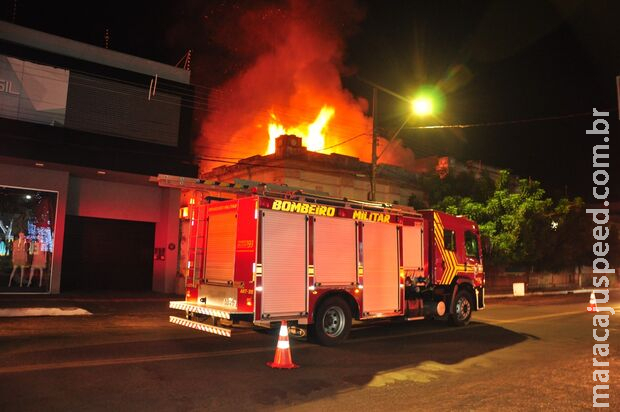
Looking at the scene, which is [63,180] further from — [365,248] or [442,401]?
[442,401]

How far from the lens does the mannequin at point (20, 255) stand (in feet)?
54.3

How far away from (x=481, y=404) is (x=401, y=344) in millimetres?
4325

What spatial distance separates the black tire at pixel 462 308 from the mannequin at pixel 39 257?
13590mm

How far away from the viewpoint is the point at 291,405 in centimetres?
564

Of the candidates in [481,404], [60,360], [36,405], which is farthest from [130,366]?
[481,404]

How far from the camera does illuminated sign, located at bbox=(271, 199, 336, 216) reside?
9102mm

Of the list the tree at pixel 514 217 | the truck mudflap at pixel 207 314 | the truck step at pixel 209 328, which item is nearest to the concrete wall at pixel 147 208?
the truck mudflap at pixel 207 314

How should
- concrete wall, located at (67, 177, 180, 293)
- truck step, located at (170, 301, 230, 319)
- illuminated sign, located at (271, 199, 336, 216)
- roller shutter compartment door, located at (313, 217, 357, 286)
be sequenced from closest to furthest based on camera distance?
1. truck step, located at (170, 301, 230, 319)
2. illuminated sign, located at (271, 199, 336, 216)
3. roller shutter compartment door, located at (313, 217, 357, 286)
4. concrete wall, located at (67, 177, 180, 293)

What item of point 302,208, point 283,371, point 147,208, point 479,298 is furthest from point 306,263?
point 147,208

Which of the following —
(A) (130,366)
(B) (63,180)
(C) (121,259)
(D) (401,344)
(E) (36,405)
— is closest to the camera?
(E) (36,405)

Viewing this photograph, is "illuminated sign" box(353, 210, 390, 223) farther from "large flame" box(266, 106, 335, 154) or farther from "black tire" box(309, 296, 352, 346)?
"large flame" box(266, 106, 335, 154)

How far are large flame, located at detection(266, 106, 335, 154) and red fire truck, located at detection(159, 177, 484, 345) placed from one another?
773 inches

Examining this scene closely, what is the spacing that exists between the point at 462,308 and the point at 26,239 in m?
14.4

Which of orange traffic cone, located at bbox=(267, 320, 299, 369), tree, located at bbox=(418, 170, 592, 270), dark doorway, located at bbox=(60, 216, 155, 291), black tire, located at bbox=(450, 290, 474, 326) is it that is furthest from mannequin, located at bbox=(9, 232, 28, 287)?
tree, located at bbox=(418, 170, 592, 270)
